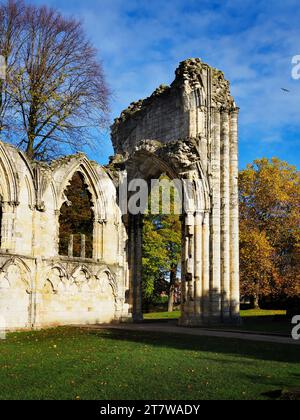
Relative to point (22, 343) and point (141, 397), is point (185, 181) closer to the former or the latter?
point (22, 343)

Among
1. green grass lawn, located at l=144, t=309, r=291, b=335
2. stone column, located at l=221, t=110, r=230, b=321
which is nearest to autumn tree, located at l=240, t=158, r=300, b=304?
green grass lawn, located at l=144, t=309, r=291, b=335

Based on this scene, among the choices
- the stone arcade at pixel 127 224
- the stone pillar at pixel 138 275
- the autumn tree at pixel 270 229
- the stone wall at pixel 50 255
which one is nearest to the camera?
the stone wall at pixel 50 255

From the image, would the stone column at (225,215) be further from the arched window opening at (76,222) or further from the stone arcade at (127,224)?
the arched window opening at (76,222)

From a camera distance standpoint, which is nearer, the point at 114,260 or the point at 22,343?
the point at 22,343

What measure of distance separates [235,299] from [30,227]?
7.81 meters

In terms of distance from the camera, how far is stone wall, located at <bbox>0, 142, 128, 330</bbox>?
15383 mm

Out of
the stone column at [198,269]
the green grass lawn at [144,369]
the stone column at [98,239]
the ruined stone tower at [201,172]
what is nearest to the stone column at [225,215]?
the ruined stone tower at [201,172]

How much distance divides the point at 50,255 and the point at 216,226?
605cm

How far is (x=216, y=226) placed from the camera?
60.9ft

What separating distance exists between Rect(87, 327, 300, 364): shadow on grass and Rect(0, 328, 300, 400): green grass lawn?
0.06ft

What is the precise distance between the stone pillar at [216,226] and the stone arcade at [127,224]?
0.12 feet

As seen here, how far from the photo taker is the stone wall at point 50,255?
15383 mm
